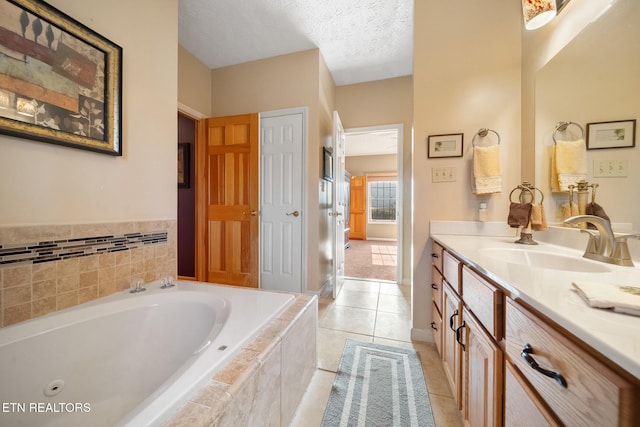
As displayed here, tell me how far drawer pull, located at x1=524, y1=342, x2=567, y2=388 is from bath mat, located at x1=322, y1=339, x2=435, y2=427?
0.81m

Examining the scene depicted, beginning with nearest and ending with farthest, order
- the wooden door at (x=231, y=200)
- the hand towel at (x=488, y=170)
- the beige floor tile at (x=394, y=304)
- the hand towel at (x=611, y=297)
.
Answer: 1. the hand towel at (x=611, y=297)
2. the hand towel at (x=488, y=170)
3. the beige floor tile at (x=394, y=304)
4. the wooden door at (x=231, y=200)

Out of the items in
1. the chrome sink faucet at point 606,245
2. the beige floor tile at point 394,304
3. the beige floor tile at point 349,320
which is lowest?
the beige floor tile at point 349,320

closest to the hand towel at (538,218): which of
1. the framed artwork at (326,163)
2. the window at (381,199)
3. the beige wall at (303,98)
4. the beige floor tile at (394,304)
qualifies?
the beige floor tile at (394,304)

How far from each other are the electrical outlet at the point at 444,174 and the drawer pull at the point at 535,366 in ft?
4.39

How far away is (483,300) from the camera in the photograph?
78cm

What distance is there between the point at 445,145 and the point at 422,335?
55.9 inches

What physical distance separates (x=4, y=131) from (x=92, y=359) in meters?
0.92

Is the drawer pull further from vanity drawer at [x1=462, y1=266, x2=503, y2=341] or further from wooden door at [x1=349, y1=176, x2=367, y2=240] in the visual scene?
wooden door at [x1=349, y1=176, x2=367, y2=240]

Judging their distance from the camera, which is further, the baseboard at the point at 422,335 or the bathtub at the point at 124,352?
the baseboard at the point at 422,335

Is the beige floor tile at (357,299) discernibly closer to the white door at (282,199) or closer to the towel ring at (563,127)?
the white door at (282,199)

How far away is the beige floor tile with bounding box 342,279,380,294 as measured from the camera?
2.75 m

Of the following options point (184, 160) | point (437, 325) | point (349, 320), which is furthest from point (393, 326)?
point (184, 160)

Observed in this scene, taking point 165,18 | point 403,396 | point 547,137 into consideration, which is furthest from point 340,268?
point 165,18

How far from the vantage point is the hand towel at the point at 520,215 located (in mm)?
1314
